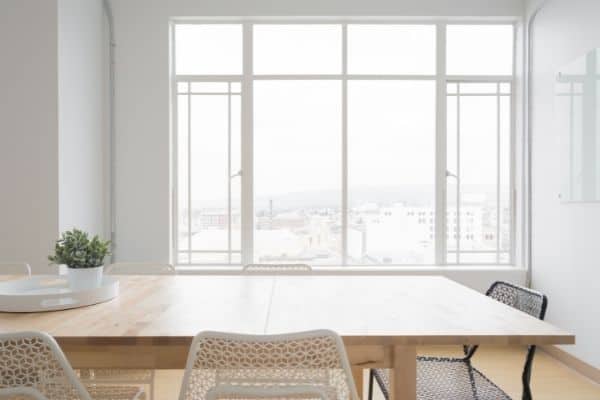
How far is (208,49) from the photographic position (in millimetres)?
3885

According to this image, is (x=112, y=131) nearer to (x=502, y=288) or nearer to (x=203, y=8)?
(x=203, y=8)

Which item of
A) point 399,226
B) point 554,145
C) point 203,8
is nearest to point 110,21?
point 203,8

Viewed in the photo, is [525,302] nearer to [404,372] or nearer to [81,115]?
[404,372]

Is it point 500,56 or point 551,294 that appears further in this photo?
point 500,56

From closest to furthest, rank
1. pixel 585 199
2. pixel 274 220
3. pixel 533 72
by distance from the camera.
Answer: pixel 585 199
pixel 533 72
pixel 274 220

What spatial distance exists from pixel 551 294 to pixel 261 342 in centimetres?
317

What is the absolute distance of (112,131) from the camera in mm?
3744

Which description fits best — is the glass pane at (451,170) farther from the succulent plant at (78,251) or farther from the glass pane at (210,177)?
the succulent plant at (78,251)

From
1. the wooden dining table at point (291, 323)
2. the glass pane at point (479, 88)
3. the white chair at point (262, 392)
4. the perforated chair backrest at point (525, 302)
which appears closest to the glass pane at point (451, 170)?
the glass pane at point (479, 88)

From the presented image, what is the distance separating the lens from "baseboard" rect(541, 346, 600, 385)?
2917 mm

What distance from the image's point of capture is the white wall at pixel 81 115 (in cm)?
312

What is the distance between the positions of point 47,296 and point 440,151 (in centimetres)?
329

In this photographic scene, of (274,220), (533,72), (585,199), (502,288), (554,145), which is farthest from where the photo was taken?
(274,220)

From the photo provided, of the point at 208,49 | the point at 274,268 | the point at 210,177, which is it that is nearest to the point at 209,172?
the point at 210,177
